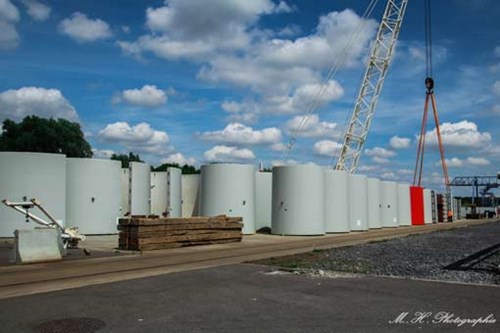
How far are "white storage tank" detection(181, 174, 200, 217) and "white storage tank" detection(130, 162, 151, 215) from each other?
4.36m

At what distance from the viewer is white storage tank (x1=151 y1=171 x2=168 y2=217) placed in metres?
37.5

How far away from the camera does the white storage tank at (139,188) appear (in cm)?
3434

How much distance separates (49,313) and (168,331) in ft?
8.61

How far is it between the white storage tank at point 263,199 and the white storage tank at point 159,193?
6562mm

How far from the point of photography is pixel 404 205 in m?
56.9

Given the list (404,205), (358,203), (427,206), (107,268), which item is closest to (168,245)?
(107,268)

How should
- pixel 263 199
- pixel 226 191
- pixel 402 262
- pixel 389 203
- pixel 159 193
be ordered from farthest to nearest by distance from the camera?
1. pixel 389 203
2. pixel 263 199
3. pixel 159 193
4. pixel 226 191
5. pixel 402 262

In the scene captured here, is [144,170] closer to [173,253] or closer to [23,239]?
[173,253]

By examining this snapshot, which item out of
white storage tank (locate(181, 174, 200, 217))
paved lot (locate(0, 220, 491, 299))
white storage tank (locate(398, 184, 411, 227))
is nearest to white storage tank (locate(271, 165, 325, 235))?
white storage tank (locate(181, 174, 200, 217))

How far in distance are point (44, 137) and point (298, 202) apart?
2112 inches

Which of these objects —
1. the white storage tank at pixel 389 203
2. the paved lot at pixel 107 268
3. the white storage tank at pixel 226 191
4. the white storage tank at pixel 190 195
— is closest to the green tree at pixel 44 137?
the white storage tank at pixel 190 195

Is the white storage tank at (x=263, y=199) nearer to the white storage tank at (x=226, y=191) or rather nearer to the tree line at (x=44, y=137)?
the white storage tank at (x=226, y=191)

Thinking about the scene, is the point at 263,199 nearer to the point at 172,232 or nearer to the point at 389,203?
the point at 172,232

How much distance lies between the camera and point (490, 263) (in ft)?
52.6
